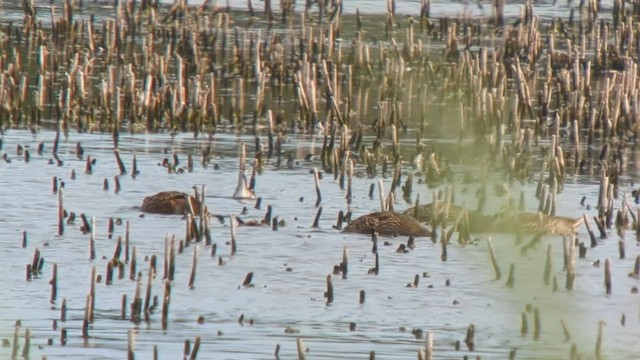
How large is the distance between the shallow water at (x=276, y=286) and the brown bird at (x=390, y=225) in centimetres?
9

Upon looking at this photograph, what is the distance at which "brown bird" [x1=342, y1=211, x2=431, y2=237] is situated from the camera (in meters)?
10.2

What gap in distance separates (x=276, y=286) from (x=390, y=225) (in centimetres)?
176

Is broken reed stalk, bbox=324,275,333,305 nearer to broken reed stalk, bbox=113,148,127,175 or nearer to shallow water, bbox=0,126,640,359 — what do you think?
shallow water, bbox=0,126,640,359

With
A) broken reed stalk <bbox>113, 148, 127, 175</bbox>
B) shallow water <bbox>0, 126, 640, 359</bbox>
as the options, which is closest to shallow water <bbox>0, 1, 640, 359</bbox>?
shallow water <bbox>0, 126, 640, 359</bbox>

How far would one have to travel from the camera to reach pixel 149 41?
1989cm

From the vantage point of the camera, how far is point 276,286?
871 centimetres

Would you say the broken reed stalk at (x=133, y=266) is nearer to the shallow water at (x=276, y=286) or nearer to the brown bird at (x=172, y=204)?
the shallow water at (x=276, y=286)

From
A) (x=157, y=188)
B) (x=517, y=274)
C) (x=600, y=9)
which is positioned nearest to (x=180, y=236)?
(x=157, y=188)

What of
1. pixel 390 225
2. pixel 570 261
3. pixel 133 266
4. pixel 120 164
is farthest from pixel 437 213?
pixel 120 164

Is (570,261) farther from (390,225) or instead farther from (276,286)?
(390,225)

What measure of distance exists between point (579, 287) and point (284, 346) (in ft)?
7.47

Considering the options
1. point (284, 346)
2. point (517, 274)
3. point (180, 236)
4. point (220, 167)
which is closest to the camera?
point (517, 274)

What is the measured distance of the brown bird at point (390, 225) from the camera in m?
10.2

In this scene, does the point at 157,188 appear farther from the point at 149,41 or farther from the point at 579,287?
the point at 149,41
